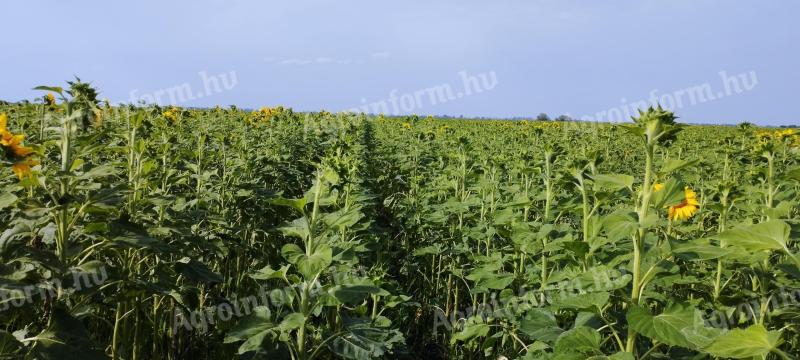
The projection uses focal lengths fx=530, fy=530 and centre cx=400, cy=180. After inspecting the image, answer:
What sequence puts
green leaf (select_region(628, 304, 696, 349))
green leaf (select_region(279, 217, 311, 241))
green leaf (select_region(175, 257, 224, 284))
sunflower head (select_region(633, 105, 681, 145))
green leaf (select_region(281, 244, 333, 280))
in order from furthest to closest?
green leaf (select_region(175, 257, 224, 284)) < green leaf (select_region(279, 217, 311, 241)) < green leaf (select_region(281, 244, 333, 280)) < sunflower head (select_region(633, 105, 681, 145)) < green leaf (select_region(628, 304, 696, 349))

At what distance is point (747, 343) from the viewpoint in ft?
4.38

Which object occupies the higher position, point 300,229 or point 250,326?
point 300,229

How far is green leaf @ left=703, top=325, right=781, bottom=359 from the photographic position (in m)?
1.30

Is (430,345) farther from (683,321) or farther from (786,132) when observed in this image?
(786,132)

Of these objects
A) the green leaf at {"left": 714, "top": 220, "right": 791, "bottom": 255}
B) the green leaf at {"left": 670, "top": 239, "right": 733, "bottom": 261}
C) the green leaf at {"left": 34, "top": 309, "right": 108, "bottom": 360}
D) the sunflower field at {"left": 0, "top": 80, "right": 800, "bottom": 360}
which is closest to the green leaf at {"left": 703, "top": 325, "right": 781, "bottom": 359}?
the sunflower field at {"left": 0, "top": 80, "right": 800, "bottom": 360}

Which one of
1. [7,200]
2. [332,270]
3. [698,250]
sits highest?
[7,200]

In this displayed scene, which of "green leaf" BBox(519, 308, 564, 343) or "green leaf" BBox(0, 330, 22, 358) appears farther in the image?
"green leaf" BBox(519, 308, 564, 343)

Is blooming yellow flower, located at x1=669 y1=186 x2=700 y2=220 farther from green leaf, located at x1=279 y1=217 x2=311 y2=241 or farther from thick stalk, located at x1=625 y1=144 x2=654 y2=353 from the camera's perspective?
green leaf, located at x1=279 y1=217 x2=311 y2=241

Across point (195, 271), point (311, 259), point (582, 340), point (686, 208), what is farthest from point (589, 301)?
point (195, 271)

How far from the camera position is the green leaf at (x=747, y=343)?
130 centimetres

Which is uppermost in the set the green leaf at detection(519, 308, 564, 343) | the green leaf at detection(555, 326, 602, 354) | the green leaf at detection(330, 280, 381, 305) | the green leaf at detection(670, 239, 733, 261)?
the green leaf at detection(330, 280, 381, 305)

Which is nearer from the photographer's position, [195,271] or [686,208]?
[195,271]

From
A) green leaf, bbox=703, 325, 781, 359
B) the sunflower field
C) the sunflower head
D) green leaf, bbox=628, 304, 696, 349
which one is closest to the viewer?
Answer: green leaf, bbox=703, 325, 781, 359

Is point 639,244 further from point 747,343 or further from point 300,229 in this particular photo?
point 300,229
